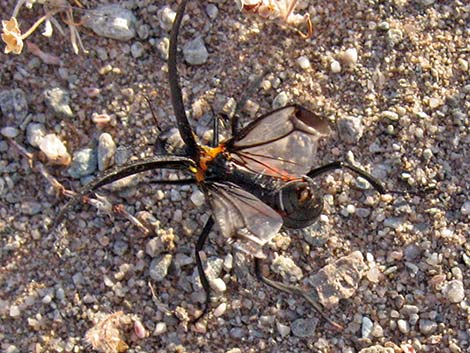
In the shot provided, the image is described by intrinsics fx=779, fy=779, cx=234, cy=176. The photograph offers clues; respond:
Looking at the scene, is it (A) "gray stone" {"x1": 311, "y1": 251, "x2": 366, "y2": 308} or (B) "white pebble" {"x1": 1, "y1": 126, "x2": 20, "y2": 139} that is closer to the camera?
(A) "gray stone" {"x1": 311, "y1": 251, "x2": 366, "y2": 308}

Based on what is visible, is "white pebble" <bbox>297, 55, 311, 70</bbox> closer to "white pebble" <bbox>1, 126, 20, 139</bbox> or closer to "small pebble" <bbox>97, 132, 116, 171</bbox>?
"small pebble" <bbox>97, 132, 116, 171</bbox>

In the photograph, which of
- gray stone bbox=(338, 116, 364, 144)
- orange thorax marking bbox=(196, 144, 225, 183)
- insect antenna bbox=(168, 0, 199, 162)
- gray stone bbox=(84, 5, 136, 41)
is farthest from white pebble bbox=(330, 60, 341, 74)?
gray stone bbox=(84, 5, 136, 41)

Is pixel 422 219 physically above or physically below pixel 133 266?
above

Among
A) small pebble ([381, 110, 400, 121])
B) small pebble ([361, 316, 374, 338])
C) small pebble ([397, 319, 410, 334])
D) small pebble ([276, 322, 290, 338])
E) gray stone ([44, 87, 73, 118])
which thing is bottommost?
small pebble ([276, 322, 290, 338])

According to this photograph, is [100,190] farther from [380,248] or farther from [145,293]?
[380,248]

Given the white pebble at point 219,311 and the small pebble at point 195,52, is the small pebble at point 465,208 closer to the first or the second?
the white pebble at point 219,311

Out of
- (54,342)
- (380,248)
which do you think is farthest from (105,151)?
(380,248)

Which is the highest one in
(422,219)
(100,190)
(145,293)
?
(422,219)
